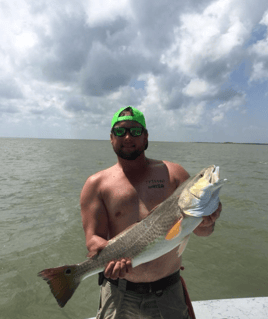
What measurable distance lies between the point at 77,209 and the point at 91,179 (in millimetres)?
9617

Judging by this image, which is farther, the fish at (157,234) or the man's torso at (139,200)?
the man's torso at (139,200)

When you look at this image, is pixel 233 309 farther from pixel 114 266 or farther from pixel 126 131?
pixel 126 131

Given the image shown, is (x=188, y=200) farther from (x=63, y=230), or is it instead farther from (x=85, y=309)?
(x=63, y=230)

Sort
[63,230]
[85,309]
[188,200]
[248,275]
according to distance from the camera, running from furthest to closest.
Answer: [63,230]
[248,275]
[85,309]
[188,200]

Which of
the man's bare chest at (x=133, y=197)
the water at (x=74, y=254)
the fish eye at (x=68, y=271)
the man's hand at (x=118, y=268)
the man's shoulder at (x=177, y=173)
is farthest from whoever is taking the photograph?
the water at (x=74, y=254)

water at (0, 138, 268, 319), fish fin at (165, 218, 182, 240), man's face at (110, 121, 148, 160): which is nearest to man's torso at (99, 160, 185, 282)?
man's face at (110, 121, 148, 160)

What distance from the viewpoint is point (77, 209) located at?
1197cm

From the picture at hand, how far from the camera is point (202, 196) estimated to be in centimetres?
231

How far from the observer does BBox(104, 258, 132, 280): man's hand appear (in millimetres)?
2445

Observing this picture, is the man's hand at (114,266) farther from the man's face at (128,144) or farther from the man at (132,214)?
the man's face at (128,144)

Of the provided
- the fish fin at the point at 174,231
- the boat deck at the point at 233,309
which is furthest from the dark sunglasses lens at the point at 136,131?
the boat deck at the point at 233,309

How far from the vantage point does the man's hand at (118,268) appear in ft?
8.02

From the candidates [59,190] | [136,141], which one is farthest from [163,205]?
[59,190]

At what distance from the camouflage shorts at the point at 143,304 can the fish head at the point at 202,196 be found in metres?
1.15
